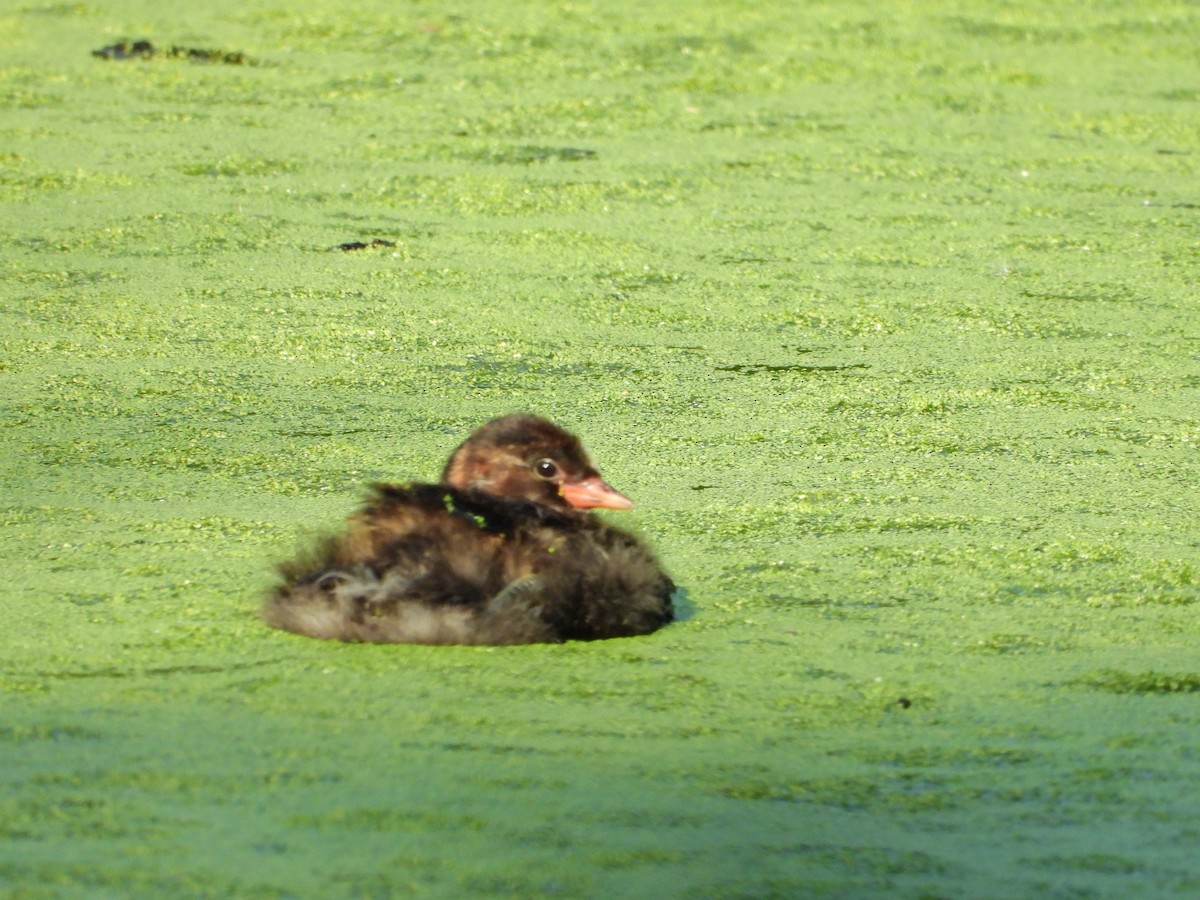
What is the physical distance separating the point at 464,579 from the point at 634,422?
1429mm

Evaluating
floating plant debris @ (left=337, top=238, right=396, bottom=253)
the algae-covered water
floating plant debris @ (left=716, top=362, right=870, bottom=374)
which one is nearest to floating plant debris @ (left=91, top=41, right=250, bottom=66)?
the algae-covered water

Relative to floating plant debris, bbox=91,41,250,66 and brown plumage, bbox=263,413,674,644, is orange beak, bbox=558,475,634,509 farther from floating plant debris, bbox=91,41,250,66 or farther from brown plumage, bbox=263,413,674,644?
floating plant debris, bbox=91,41,250,66

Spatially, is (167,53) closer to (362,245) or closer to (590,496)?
(362,245)

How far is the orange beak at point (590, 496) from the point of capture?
3.63 m

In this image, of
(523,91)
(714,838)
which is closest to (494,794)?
(714,838)

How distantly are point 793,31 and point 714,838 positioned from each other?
6.53m

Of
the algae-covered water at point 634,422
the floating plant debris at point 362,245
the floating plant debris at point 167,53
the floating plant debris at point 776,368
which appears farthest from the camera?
the floating plant debris at point 167,53

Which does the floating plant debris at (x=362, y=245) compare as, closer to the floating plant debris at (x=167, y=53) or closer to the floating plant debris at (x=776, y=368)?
the floating plant debris at (x=776, y=368)

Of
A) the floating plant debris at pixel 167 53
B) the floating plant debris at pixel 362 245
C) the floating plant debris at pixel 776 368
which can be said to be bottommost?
the floating plant debris at pixel 776 368

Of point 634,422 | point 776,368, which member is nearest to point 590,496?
point 634,422

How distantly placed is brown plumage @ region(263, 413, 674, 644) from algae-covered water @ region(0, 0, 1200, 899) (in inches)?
2.4

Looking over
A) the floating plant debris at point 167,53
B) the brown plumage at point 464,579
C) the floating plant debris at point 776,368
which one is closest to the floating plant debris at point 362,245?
the floating plant debris at point 776,368

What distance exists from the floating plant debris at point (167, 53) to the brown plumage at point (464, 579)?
517 cm

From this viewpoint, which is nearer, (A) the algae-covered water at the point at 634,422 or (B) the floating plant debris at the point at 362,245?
(A) the algae-covered water at the point at 634,422
